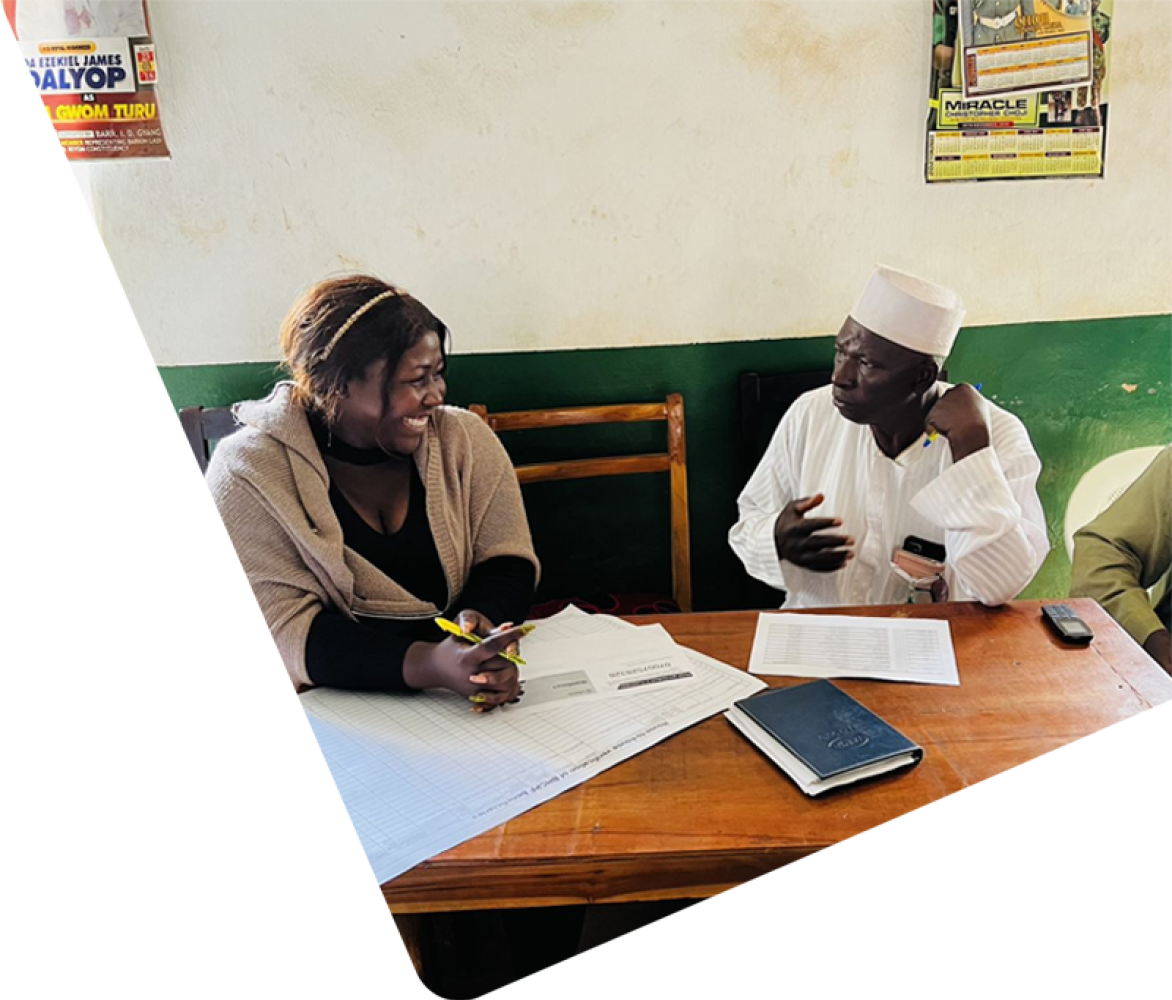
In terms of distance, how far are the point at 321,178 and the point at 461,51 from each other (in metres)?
0.14

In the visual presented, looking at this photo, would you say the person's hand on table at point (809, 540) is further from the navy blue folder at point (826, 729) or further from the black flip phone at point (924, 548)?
the navy blue folder at point (826, 729)

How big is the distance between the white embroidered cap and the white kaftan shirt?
3.7 inches

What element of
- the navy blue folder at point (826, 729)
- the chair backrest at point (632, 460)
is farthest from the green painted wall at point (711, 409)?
the navy blue folder at point (826, 729)

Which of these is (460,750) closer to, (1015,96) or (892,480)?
(892,480)

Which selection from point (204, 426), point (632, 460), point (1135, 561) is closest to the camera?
point (204, 426)

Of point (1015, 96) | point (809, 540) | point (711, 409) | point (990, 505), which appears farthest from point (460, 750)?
point (1015, 96)

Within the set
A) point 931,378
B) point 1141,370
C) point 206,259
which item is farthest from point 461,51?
point 1141,370

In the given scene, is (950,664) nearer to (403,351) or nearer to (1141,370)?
(1141,370)

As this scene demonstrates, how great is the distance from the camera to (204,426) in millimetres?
632

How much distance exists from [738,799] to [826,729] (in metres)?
0.12

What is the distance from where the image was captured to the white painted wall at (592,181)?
560 mm

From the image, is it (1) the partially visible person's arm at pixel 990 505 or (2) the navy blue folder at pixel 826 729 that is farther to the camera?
(1) the partially visible person's arm at pixel 990 505

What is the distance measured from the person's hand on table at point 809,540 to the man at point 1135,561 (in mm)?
291

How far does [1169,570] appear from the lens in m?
1.04
